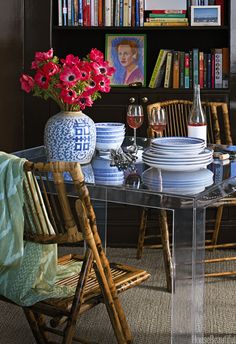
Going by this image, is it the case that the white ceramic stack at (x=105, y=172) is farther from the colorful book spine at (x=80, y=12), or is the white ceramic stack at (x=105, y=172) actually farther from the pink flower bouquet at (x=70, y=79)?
the colorful book spine at (x=80, y=12)

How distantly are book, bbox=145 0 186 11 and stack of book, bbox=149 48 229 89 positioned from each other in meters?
0.26

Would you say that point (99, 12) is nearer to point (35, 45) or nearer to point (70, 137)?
point (35, 45)

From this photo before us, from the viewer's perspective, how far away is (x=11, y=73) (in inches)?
175

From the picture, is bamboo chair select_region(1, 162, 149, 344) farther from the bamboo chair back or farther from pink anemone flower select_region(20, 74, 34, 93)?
the bamboo chair back

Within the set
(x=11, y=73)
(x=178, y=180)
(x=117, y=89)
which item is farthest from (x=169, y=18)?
(x=178, y=180)

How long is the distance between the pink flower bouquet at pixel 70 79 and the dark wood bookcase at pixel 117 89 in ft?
5.10

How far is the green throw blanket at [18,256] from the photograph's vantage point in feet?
8.33

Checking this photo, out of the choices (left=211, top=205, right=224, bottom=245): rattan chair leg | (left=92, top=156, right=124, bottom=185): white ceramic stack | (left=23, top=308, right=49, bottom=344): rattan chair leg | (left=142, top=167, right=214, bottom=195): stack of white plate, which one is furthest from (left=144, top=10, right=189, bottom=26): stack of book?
(left=23, top=308, right=49, bottom=344): rattan chair leg

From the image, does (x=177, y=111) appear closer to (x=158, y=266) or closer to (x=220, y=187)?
(x=158, y=266)

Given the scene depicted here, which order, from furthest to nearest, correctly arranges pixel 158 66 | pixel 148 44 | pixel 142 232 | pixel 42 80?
pixel 148 44, pixel 158 66, pixel 142 232, pixel 42 80

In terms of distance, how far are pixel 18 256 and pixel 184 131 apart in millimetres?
1926

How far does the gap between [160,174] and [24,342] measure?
97 cm

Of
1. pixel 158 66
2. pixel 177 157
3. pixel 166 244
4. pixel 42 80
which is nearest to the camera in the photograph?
pixel 177 157

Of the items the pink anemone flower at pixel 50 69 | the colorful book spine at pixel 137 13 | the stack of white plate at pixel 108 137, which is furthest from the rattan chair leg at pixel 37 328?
the colorful book spine at pixel 137 13
